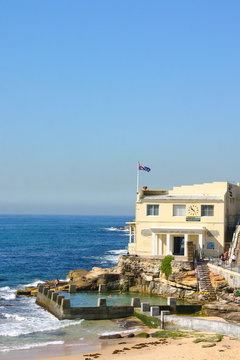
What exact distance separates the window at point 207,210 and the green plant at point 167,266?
6.80 m

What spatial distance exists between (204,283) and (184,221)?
10400 mm

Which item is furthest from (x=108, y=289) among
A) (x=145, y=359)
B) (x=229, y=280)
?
(x=145, y=359)

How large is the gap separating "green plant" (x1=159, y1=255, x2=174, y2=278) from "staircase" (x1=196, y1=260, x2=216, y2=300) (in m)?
2.66

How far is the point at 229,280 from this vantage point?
141 ft

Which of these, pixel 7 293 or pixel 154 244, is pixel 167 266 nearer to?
pixel 154 244

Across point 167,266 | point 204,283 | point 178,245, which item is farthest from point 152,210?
point 204,283

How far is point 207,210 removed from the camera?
5397 centimetres

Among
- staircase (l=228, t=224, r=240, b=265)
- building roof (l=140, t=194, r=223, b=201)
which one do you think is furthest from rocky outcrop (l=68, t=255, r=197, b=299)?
→ building roof (l=140, t=194, r=223, b=201)

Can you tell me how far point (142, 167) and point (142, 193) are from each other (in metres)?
2.89

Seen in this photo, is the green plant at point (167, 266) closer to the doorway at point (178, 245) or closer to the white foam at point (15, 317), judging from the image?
the doorway at point (178, 245)

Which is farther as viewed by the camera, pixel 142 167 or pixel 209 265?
pixel 142 167

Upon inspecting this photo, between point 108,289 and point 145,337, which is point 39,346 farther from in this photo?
point 108,289

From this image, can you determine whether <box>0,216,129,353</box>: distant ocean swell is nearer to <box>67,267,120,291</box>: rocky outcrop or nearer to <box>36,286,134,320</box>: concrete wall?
<box>36,286,134,320</box>: concrete wall

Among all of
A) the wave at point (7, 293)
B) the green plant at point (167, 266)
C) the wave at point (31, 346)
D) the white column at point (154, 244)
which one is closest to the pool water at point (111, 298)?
the green plant at point (167, 266)
